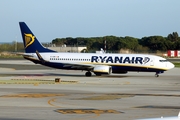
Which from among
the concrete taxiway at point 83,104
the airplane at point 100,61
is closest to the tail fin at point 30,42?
the airplane at point 100,61

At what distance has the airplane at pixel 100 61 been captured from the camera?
65125mm

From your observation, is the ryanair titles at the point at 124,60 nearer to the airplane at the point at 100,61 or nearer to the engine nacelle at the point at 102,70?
the airplane at the point at 100,61

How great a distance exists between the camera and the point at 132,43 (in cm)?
18938

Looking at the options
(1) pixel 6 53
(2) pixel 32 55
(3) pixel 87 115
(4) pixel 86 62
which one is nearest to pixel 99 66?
(4) pixel 86 62

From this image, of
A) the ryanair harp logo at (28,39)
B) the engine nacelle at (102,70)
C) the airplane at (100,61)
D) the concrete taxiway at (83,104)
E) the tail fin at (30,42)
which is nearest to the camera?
the concrete taxiway at (83,104)

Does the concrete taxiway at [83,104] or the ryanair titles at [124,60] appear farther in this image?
the ryanair titles at [124,60]

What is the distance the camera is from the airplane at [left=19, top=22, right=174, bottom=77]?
214ft

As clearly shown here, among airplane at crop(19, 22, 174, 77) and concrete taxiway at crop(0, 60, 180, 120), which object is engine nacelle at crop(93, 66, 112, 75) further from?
concrete taxiway at crop(0, 60, 180, 120)

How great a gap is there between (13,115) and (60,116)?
255cm

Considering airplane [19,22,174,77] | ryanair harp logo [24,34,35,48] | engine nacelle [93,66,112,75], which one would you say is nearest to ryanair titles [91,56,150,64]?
airplane [19,22,174,77]

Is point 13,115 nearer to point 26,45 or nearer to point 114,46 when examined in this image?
point 26,45

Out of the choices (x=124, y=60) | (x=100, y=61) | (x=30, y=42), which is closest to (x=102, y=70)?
(x=100, y=61)

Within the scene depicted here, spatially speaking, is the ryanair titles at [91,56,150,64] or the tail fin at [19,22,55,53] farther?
the tail fin at [19,22,55,53]

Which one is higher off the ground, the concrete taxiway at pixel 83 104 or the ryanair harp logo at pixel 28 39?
the ryanair harp logo at pixel 28 39
